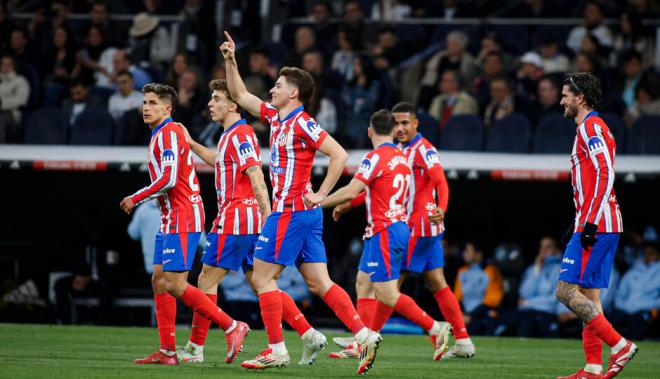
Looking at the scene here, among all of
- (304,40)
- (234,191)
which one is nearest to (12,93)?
(304,40)

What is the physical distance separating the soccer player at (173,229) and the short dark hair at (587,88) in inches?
118

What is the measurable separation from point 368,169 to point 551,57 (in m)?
8.71

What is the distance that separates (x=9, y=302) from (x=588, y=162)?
983cm

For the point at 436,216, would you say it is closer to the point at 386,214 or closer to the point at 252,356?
the point at 386,214

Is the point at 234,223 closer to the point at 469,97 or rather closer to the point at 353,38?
the point at 469,97

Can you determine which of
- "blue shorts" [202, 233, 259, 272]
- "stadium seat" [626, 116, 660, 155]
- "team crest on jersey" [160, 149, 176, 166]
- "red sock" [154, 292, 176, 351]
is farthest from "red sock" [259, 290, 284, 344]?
"stadium seat" [626, 116, 660, 155]

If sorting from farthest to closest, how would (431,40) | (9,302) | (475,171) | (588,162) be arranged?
(431,40) < (9,302) < (475,171) < (588,162)

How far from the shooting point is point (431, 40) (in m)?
19.2

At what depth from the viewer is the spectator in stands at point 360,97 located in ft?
53.5

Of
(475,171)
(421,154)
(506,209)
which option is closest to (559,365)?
(421,154)

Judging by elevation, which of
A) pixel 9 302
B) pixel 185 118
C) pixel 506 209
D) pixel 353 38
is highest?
pixel 353 38

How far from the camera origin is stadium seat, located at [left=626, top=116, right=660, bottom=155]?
15.3m

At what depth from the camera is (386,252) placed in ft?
33.9

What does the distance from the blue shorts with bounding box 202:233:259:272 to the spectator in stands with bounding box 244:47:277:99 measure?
23.0ft
